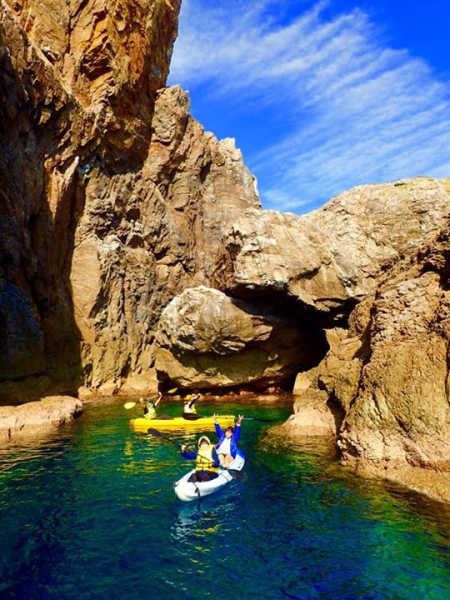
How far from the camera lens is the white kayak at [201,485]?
12.7 metres

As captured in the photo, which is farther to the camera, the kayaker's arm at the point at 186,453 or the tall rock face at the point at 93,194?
the tall rock face at the point at 93,194

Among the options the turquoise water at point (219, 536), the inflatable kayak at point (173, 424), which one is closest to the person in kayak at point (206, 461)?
the turquoise water at point (219, 536)

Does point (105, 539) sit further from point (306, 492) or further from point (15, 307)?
point (15, 307)

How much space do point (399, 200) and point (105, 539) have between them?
82.6 ft

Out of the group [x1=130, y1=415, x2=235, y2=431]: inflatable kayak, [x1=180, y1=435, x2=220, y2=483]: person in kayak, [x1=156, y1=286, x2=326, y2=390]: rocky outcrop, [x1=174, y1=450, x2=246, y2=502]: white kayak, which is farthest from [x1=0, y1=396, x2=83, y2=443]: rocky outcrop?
[x1=174, y1=450, x2=246, y2=502]: white kayak

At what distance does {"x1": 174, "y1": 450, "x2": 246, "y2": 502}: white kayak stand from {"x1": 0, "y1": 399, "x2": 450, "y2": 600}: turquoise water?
0.25 m

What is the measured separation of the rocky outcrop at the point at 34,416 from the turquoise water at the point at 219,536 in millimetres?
5531

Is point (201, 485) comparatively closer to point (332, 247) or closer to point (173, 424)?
point (173, 424)

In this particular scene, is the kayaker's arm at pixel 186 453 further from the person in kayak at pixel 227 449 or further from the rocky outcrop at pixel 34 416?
the rocky outcrop at pixel 34 416

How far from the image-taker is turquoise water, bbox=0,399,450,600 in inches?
337

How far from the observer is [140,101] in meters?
47.1

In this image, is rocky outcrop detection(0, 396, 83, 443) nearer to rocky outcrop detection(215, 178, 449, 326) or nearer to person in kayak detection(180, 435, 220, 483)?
person in kayak detection(180, 435, 220, 483)

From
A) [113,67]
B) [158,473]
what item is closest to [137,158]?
[113,67]

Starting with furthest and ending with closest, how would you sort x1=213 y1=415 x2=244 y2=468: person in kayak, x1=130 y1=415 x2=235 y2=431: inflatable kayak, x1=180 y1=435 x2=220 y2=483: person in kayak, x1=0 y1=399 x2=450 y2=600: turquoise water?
1. x1=130 y1=415 x2=235 y2=431: inflatable kayak
2. x1=213 y1=415 x2=244 y2=468: person in kayak
3. x1=180 y1=435 x2=220 y2=483: person in kayak
4. x1=0 y1=399 x2=450 y2=600: turquoise water
